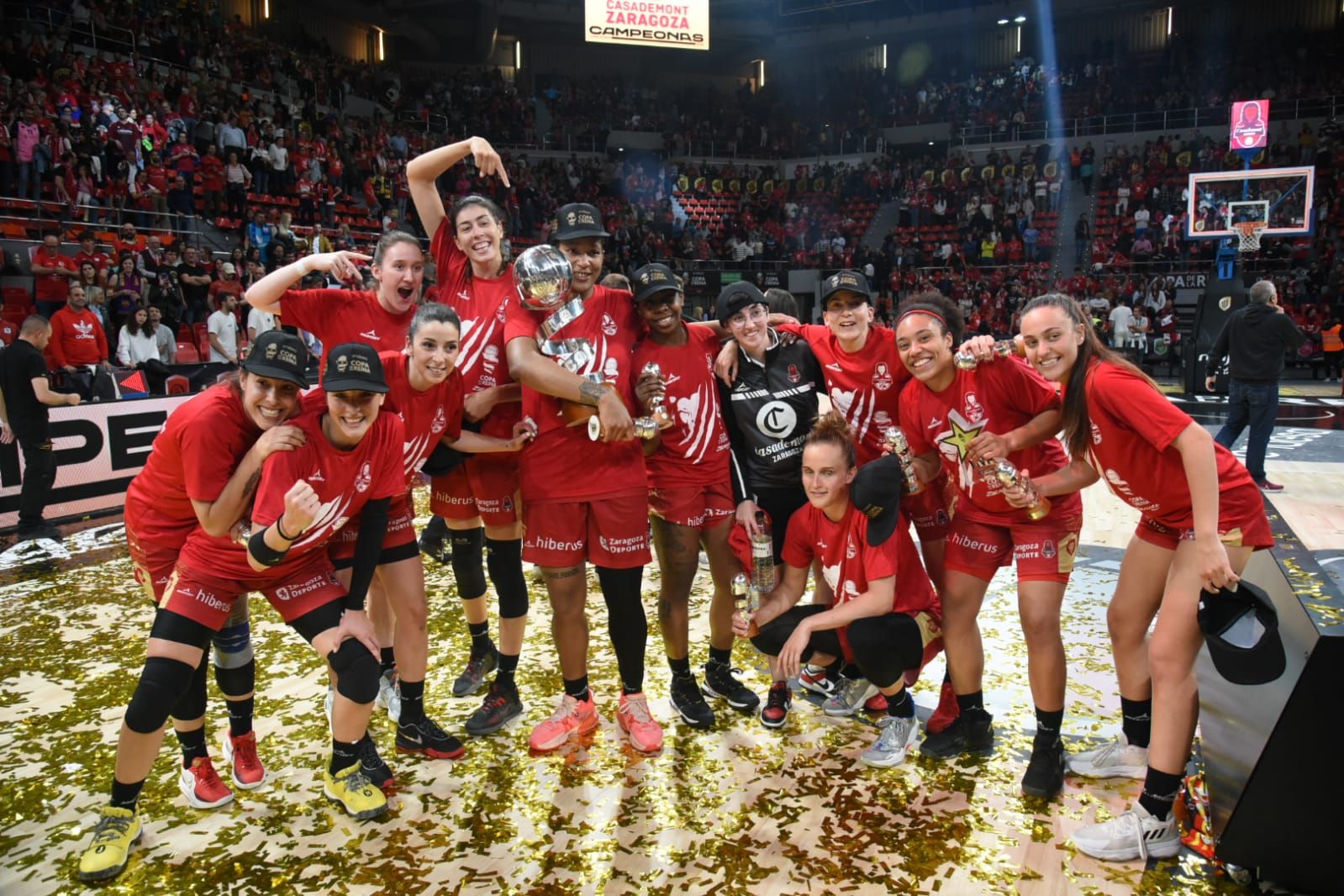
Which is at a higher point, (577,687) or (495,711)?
(577,687)

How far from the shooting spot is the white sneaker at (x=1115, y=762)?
3.18m

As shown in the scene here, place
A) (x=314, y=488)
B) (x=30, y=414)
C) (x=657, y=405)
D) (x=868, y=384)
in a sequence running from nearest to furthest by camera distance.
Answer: (x=314, y=488) < (x=657, y=405) < (x=868, y=384) < (x=30, y=414)

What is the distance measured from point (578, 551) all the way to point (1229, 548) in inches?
89.2

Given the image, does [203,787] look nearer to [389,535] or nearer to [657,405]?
[389,535]

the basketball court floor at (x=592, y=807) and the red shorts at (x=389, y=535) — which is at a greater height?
the red shorts at (x=389, y=535)

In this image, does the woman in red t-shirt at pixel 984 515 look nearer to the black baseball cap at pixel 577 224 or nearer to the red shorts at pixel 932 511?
the red shorts at pixel 932 511

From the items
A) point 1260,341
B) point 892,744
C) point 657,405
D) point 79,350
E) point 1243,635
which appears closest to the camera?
point 1243,635

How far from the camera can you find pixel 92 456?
7.39 meters

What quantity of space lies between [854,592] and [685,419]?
99cm

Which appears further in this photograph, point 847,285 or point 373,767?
point 847,285

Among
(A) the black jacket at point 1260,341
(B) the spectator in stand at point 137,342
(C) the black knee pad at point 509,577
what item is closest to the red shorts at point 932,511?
(C) the black knee pad at point 509,577

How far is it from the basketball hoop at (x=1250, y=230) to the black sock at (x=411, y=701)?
16.7 metres

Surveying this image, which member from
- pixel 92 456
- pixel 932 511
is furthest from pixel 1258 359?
pixel 92 456

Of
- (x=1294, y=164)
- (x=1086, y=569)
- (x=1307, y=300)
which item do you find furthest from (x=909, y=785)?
(x=1294, y=164)
